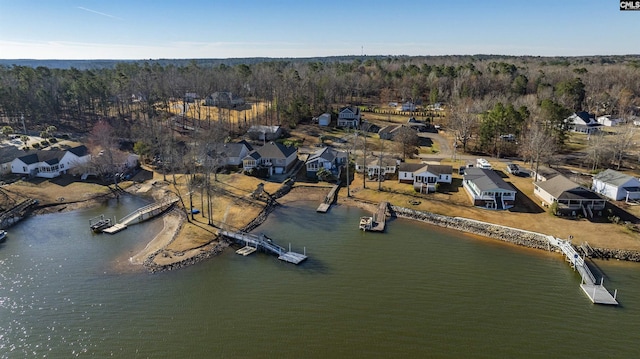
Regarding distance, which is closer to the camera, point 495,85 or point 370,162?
point 370,162

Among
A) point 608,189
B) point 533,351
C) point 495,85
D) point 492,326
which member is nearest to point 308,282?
point 492,326

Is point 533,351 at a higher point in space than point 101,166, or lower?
lower

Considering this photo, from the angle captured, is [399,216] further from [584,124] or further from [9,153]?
[584,124]

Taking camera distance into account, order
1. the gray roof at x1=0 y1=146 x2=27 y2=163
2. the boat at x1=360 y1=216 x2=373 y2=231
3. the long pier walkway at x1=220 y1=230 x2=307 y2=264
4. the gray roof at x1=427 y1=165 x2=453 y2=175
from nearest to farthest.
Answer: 1. the long pier walkway at x1=220 y1=230 x2=307 y2=264
2. the boat at x1=360 y1=216 x2=373 y2=231
3. the gray roof at x1=427 y1=165 x2=453 y2=175
4. the gray roof at x1=0 y1=146 x2=27 y2=163

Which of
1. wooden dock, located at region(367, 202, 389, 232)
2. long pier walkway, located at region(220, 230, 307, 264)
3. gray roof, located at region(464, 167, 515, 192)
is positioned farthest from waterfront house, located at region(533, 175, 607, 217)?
long pier walkway, located at region(220, 230, 307, 264)

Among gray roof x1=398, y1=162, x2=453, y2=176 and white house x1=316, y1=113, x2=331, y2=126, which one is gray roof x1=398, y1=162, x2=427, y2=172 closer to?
gray roof x1=398, y1=162, x2=453, y2=176

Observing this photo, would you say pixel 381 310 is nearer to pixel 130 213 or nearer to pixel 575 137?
pixel 130 213
